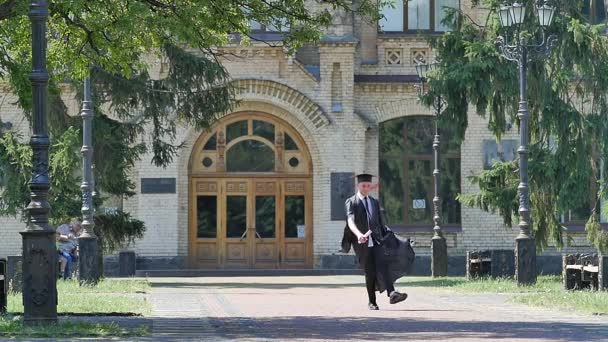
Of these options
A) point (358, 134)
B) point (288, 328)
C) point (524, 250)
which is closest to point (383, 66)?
point (358, 134)

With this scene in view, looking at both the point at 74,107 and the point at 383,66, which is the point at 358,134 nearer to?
the point at 383,66

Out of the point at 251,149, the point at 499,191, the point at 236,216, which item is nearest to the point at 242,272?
the point at 236,216

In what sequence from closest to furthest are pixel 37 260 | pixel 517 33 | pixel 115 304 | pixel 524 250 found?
pixel 37 260 < pixel 115 304 < pixel 524 250 < pixel 517 33

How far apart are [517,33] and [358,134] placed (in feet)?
35.4

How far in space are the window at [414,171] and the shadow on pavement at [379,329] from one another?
22889 millimetres

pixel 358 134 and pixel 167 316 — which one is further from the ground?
pixel 358 134

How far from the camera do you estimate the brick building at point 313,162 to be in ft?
133

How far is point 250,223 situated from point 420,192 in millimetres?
4656

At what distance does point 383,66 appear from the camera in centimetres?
4138

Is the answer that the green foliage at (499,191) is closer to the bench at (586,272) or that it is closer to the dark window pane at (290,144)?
the bench at (586,272)

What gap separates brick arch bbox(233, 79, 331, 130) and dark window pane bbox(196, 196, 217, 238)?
10.2 ft

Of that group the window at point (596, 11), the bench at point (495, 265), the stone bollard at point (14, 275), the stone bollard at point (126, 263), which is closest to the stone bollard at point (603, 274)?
the bench at point (495, 265)

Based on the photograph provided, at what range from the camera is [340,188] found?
40.8 m

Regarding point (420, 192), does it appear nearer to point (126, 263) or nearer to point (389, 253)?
point (126, 263)
